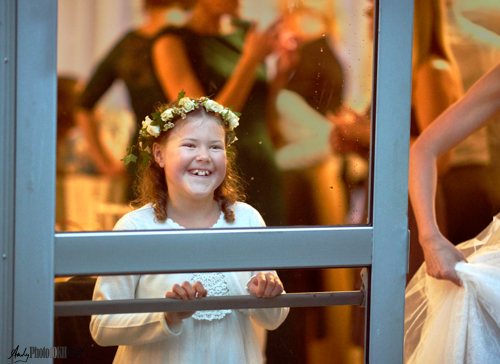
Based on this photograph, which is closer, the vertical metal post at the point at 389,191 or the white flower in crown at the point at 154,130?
the vertical metal post at the point at 389,191

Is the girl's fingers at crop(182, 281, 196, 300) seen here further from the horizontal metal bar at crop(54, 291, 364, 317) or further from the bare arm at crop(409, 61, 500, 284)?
the bare arm at crop(409, 61, 500, 284)

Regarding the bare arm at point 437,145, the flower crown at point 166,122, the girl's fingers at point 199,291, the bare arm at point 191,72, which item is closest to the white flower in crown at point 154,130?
the flower crown at point 166,122

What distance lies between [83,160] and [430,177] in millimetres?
1055

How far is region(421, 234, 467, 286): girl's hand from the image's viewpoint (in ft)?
4.87

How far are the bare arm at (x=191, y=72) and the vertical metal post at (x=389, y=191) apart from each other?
0.58 metres

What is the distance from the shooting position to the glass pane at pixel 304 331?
1205 mm

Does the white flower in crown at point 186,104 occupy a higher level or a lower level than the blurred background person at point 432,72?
lower

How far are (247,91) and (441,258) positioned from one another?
760mm

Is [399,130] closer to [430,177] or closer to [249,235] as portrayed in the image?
[249,235]

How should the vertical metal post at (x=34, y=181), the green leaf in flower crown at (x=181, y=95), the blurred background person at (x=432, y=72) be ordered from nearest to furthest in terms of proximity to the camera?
the vertical metal post at (x=34, y=181) < the green leaf in flower crown at (x=181, y=95) < the blurred background person at (x=432, y=72)

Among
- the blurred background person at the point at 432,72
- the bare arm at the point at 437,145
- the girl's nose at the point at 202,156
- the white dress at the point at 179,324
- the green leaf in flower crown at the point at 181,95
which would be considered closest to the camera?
the white dress at the point at 179,324

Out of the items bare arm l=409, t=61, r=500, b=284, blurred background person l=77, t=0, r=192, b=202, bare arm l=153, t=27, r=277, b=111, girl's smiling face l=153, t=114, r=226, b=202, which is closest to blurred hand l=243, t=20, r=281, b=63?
bare arm l=153, t=27, r=277, b=111

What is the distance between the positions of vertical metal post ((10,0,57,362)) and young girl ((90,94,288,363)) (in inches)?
11.8

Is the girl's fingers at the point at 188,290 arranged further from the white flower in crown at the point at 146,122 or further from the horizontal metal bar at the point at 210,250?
the white flower in crown at the point at 146,122
